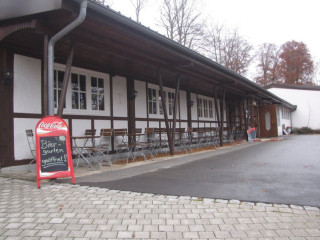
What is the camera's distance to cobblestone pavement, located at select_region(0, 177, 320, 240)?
7.78ft

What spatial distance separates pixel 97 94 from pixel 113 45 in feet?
6.65

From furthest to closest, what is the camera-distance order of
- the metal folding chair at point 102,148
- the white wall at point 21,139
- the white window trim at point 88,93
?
the white window trim at point 88,93 < the metal folding chair at point 102,148 < the white wall at point 21,139

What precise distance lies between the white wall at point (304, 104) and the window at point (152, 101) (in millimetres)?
20571

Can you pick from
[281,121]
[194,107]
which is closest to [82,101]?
[194,107]

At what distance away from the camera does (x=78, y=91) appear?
23.4ft

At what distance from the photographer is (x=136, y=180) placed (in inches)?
182

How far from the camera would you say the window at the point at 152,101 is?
9.88 m

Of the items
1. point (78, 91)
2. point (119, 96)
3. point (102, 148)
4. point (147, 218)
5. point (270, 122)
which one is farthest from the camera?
point (270, 122)

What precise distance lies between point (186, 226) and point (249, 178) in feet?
7.72

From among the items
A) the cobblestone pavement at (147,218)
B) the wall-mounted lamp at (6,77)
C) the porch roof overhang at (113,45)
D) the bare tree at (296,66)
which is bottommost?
the cobblestone pavement at (147,218)

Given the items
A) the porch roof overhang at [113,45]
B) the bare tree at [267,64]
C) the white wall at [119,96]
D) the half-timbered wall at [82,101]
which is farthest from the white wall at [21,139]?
the bare tree at [267,64]

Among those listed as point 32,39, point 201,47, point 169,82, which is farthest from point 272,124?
point 32,39

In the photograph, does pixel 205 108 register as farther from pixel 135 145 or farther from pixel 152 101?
pixel 135 145

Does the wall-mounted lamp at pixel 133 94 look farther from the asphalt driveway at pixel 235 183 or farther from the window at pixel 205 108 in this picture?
the window at pixel 205 108
